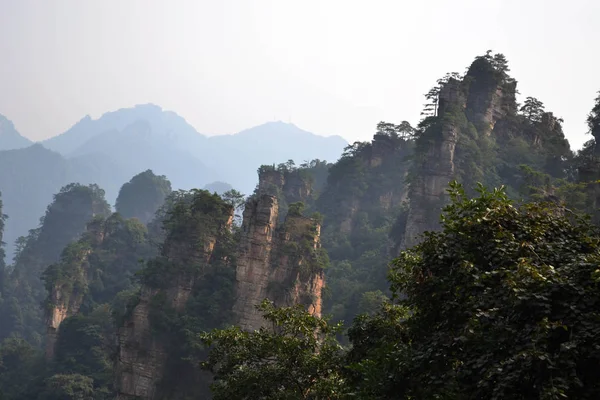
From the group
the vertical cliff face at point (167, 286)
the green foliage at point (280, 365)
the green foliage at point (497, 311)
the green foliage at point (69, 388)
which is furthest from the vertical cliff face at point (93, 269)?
the green foliage at point (497, 311)

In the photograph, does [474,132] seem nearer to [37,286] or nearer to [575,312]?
[575,312]

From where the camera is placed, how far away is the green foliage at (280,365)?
12.9 metres

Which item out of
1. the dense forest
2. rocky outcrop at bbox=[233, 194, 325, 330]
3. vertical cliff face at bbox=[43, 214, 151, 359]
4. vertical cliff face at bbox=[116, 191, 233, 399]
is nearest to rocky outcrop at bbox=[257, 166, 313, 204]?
the dense forest

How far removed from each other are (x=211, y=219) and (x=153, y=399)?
1194cm

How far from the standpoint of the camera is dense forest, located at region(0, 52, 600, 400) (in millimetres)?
8281

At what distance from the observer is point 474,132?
47844mm

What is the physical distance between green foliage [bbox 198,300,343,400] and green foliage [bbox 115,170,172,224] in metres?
88.6

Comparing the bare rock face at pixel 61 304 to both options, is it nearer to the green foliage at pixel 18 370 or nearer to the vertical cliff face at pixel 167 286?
the green foliage at pixel 18 370

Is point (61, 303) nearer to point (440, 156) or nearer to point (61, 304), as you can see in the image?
point (61, 304)

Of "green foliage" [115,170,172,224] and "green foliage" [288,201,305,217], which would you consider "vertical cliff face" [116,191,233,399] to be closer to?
"green foliage" [288,201,305,217]

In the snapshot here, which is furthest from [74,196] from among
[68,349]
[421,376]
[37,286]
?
[421,376]

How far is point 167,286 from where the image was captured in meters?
39.6

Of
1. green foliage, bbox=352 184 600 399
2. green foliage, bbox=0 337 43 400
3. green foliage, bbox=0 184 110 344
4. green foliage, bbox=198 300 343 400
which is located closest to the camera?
green foliage, bbox=352 184 600 399

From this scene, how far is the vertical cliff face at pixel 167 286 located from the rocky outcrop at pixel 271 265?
3.74m
